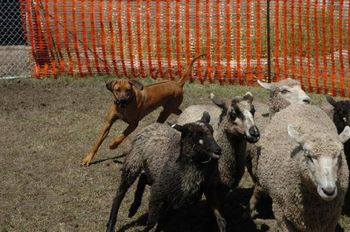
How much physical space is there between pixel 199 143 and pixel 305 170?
1.25 meters

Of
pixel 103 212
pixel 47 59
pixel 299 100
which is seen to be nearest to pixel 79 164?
pixel 103 212

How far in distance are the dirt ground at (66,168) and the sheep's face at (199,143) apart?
88cm

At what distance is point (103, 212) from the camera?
6957 millimetres

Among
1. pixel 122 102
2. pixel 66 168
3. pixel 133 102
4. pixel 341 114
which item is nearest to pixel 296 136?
pixel 341 114

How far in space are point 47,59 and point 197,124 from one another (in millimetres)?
8105

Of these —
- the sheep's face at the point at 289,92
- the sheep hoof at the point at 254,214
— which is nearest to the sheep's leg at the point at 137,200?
the sheep hoof at the point at 254,214

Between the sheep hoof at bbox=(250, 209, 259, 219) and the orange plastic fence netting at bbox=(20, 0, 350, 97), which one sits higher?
the orange plastic fence netting at bbox=(20, 0, 350, 97)

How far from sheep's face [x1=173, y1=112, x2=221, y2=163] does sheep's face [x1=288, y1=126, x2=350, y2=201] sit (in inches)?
38.8

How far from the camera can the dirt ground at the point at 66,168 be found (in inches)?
266

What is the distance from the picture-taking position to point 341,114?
696cm

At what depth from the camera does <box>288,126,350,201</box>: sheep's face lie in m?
4.60

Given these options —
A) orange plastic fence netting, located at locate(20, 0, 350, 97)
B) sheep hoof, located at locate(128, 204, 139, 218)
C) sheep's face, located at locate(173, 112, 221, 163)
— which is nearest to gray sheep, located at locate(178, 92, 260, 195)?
sheep's face, located at locate(173, 112, 221, 163)

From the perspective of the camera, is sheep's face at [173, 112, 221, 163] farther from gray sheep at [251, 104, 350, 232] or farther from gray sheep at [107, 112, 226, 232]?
gray sheep at [251, 104, 350, 232]

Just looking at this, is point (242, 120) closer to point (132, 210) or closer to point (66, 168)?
point (132, 210)
